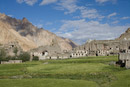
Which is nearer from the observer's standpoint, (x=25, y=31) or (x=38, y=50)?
(x=38, y=50)

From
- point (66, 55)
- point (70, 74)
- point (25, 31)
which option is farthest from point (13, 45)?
point (25, 31)

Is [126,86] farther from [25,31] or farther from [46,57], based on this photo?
[25,31]

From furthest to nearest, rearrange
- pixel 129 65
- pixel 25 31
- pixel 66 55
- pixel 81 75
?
pixel 25 31, pixel 66 55, pixel 129 65, pixel 81 75

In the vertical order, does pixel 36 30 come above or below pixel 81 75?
above

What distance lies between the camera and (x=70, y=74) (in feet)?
102

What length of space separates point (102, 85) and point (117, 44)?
60662mm

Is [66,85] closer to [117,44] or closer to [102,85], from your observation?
[102,85]

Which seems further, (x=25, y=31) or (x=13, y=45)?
(x=25, y=31)

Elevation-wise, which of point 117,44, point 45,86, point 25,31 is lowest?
point 45,86

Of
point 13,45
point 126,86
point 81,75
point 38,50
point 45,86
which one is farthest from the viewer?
point 13,45

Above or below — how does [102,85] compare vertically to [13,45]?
below

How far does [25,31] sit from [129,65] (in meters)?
168

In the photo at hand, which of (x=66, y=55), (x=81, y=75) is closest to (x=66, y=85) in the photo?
(x=81, y=75)

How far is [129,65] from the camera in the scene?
111ft
